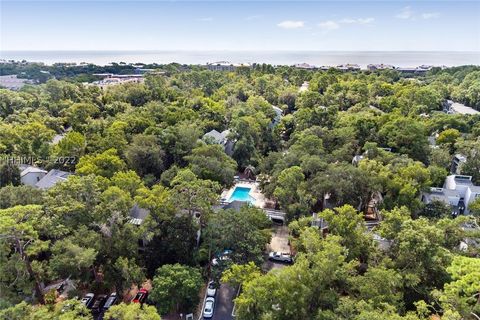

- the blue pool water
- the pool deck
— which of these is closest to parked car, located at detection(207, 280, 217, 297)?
the pool deck

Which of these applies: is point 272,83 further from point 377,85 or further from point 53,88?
point 53,88

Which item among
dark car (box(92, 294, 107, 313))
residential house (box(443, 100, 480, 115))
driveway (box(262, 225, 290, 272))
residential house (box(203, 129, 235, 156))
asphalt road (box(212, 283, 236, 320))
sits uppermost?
residential house (box(443, 100, 480, 115))

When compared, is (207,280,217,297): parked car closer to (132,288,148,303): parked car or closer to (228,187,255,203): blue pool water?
(132,288,148,303): parked car

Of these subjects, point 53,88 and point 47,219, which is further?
point 53,88

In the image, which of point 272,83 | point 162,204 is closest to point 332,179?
point 162,204

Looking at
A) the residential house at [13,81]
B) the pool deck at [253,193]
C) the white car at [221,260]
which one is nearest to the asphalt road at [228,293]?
the white car at [221,260]

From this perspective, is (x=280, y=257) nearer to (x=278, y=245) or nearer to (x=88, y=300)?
(x=278, y=245)
